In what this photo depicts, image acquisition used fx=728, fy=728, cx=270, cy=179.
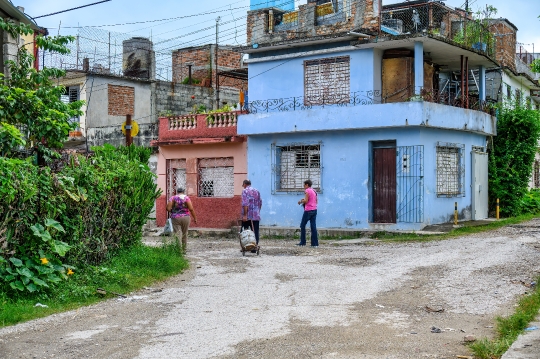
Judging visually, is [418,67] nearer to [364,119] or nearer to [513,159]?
[364,119]

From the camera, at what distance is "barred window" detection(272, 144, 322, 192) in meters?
22.6

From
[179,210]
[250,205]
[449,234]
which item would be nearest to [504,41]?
[449,234]

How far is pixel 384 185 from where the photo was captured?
2145 cm

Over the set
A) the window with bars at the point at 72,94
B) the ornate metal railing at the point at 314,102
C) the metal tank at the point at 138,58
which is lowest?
the ornate metal railing at the point at 314,102

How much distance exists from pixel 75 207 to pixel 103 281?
4.06ft

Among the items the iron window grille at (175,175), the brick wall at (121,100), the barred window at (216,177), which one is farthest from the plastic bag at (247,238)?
the brick wall at (121,100)

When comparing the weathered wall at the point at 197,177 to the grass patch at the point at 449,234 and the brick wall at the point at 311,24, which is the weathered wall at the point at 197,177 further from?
the grass patch at the point at 449,234

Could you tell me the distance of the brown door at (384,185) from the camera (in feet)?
69.8

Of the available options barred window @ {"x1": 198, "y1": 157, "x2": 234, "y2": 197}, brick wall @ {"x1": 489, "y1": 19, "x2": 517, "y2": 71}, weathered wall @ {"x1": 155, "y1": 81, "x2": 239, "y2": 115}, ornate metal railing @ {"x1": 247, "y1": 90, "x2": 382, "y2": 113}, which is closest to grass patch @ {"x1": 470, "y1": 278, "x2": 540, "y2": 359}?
ornate metal railing @ {"x1": 247, "y1": 90, "x2": 382, "y2": 113}

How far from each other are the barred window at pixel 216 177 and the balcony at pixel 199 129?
854 millimetres

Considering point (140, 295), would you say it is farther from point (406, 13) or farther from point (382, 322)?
point (406, 13)

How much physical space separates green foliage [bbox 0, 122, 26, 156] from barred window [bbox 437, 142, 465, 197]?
540 inches

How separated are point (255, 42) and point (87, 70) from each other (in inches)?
351

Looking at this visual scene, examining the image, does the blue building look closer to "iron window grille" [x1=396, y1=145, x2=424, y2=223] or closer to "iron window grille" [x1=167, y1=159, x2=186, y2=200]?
"iron window grille" [x1=396, y1=145, x2=424, y2=223]
